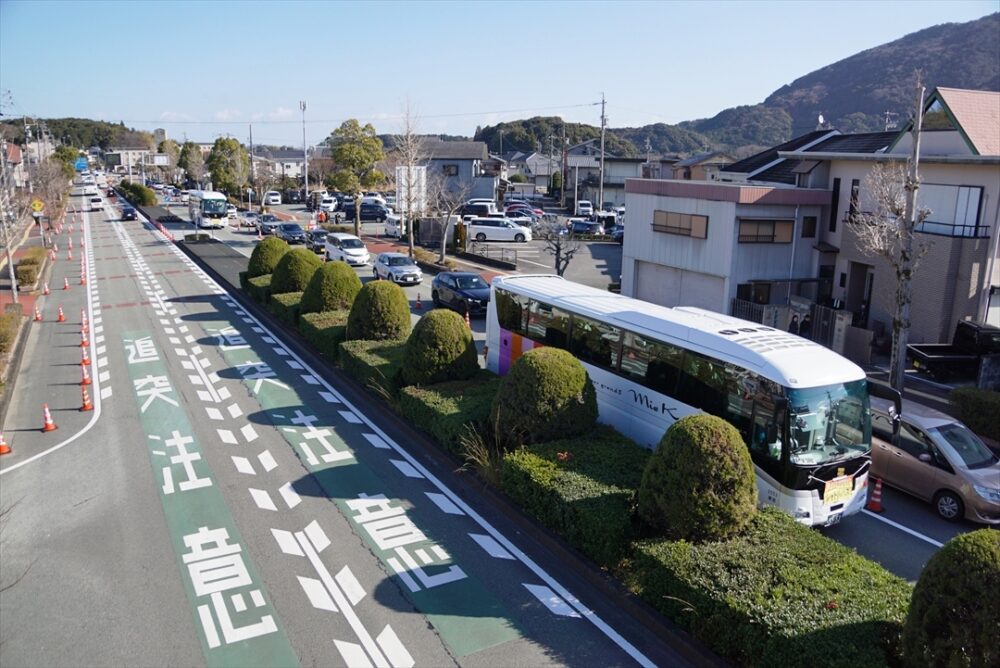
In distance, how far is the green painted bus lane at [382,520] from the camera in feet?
26.7

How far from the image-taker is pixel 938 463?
11.2 metres

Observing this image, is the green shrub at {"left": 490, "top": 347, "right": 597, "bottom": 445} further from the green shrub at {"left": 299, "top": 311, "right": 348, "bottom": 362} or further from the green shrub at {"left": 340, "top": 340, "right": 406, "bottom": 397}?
the green shrub at {"left": 299, "top": 311, "right": 348, "bottom": 362}

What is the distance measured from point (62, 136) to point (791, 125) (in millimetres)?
162017

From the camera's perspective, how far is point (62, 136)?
162500 mm

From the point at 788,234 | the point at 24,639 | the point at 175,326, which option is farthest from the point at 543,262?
the point at 24,639

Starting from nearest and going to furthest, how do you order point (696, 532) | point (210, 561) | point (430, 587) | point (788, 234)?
point (696, 532)
point (430, 587)
point (210, 561)
point (788, 234)

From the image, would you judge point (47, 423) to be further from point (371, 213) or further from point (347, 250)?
point (371, 213)

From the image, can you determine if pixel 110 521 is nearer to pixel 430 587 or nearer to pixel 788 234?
pixel 430 587

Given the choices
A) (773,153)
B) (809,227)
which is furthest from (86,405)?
(773,153)

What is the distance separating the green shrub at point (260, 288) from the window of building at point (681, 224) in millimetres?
13569

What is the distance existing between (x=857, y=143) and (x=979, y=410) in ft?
48.0

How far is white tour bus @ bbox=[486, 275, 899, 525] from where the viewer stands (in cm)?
947

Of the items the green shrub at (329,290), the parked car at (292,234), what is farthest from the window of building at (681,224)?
the parked car at (292,234)

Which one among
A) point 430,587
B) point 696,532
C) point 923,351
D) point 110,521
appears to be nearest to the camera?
point 696,532
